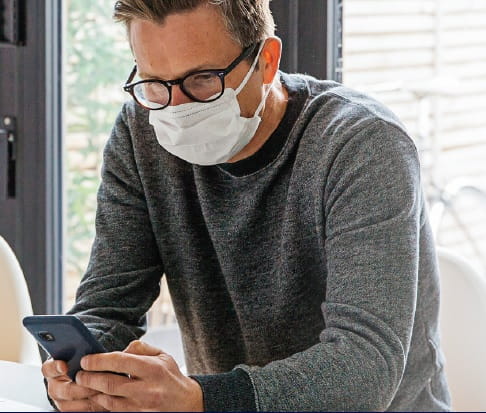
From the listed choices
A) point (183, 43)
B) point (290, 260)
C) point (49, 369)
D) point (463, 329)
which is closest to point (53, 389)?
point (49, 369)

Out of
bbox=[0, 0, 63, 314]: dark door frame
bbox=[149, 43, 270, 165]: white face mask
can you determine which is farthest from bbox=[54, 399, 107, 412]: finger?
bbox=[0, 0, 63, 314]: dark door frame

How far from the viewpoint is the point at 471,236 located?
1.96 metres

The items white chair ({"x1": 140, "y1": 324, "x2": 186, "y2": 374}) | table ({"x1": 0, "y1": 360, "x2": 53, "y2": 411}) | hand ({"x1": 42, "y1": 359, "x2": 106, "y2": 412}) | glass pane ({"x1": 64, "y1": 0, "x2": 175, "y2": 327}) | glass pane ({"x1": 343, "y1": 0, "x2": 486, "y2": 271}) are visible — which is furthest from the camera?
glass pane ({"x1": 64, "y1": 0, "x2": 175, "y2": 327})

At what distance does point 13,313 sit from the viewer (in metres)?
1.93

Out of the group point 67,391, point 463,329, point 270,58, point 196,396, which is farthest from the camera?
point 463,329

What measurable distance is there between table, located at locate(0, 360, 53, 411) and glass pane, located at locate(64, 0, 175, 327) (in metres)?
0.94

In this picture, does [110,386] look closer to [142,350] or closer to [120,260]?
[142,350]

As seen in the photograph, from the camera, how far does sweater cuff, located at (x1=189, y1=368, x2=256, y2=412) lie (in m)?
1.24

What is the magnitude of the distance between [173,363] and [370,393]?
27 cm

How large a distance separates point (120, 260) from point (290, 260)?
1.01ft

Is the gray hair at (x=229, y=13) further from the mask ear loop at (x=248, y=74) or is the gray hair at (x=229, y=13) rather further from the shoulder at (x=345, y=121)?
the shoulder at (x=345, y=121)

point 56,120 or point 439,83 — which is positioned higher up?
point 439,83

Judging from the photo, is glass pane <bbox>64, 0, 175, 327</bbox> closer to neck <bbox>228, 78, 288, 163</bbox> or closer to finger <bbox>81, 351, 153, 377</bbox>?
neck <bbox>228, 78, 288, 163</bbox>

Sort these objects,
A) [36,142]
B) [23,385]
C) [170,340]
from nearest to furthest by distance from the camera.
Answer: [23,385] → [170,340] → [36,142]
